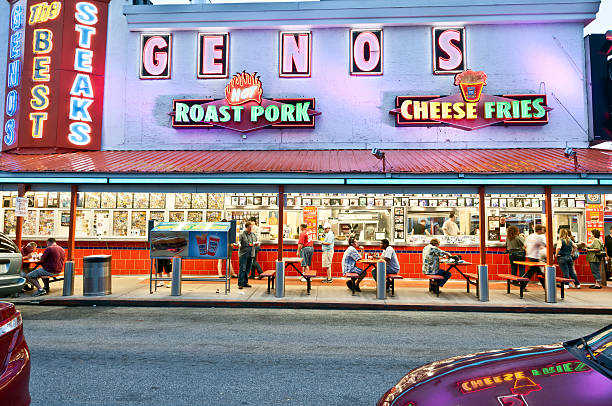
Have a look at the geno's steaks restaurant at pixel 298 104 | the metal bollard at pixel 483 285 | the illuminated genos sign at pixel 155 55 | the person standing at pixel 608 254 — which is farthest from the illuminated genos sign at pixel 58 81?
the person standing at pixel 608 254

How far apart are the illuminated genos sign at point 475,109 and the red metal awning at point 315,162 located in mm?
1093

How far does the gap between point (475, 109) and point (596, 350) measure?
13181 millimetres

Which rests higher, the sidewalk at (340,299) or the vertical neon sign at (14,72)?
the vertical neon sign at (14,72)

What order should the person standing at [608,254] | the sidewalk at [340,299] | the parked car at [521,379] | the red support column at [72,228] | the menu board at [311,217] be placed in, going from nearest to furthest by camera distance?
the parked car at [521,379]
the sidewalk at [340,299]
the red support column at [72,228]
the person standing at [608,254]
the menu board at [311,217]

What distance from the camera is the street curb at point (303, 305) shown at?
32.9 feet

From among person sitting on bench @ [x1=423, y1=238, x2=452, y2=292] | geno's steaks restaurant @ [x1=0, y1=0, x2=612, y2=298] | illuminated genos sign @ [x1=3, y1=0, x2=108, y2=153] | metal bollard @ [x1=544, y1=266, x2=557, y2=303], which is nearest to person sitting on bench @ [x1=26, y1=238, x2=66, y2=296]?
geno's steaks restaurant @ [x1=0, y1=0, x2=612, y2=298]

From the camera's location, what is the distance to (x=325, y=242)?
45.5ft

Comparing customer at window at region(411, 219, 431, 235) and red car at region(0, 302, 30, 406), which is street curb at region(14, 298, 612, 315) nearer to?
customer at window at region(411, 219, 431, 235)

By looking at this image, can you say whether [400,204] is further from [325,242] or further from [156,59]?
[156,59]

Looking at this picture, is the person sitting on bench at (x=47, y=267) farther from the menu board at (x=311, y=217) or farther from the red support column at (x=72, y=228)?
the menu board at (x=311, y=217)

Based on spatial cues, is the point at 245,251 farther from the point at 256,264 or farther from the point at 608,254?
the point at 608,254

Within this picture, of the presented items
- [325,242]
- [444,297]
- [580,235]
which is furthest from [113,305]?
[580,235]

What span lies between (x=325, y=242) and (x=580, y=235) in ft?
29.5

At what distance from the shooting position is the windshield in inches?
102
